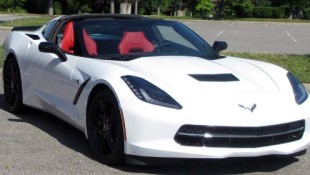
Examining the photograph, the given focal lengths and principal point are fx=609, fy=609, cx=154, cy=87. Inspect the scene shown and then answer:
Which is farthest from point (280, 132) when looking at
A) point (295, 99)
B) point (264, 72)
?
point (264, 72)

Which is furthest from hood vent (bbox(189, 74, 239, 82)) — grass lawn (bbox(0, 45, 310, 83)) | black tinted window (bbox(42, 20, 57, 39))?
grass lawn (bbox(0, 45, 310, 83))

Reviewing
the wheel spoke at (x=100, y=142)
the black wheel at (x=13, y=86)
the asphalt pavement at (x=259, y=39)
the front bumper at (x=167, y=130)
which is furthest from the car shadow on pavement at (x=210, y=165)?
the asphalt pavement at (x=259, y=39)

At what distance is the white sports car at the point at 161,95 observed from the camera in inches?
180

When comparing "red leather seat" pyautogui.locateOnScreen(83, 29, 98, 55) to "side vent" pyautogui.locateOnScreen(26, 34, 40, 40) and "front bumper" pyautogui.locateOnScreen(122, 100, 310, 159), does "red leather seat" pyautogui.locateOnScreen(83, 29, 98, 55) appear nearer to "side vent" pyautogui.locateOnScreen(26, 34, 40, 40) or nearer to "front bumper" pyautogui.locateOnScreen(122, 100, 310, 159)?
"side vent" pyautogui.locateOnScreen(26, 34, 40, 40)

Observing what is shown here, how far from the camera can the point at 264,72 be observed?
543cm

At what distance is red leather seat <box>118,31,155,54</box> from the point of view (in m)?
5.90

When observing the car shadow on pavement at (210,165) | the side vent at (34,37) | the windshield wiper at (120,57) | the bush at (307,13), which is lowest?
the bush at (307,13)

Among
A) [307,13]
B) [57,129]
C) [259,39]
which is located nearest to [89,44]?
[57,129]

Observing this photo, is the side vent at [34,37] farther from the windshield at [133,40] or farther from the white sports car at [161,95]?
the windshield at [133,40]

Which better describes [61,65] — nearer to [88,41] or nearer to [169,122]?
[88,41]

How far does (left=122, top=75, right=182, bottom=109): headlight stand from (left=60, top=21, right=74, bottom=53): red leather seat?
1435 millimetres

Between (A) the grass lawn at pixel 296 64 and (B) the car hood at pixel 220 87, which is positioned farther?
(A) the grass lawn at pixel 296 64

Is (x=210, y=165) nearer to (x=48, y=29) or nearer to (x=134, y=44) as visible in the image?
(x=134, y=44)

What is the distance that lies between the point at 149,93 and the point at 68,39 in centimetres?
183
